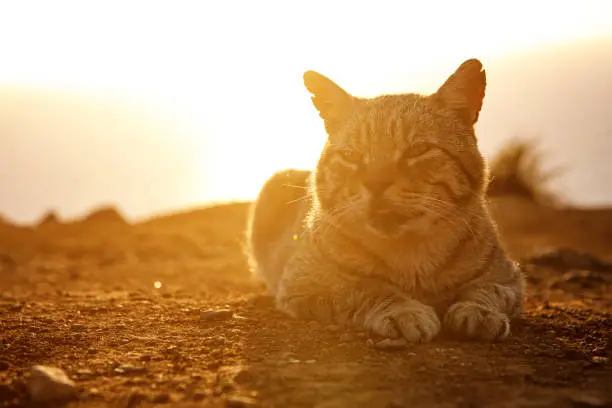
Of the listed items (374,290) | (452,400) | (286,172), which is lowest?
(452,400)

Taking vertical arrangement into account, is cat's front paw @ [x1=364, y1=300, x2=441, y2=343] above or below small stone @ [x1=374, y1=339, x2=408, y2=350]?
above

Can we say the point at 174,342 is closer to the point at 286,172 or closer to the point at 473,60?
the point at 473,60

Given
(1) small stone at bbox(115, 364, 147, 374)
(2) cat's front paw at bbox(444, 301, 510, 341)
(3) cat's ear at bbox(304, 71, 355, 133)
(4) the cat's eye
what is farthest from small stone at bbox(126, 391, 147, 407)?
(3) cat's ear at bbox(304, 71, 355, 133)

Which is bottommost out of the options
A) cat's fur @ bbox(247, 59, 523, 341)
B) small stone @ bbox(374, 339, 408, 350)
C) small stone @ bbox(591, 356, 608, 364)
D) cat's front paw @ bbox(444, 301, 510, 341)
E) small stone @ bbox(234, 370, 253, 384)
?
small stone @ bbox(591, 356, 608, 364)

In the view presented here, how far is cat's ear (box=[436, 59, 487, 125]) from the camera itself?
4734mm

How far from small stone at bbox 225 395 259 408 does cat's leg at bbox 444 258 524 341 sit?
164 centimetres

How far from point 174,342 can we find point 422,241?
166cm

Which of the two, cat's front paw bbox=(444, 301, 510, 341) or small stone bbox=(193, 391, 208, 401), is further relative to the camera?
cat's front paw bbox=(444, 301, 510, 341)

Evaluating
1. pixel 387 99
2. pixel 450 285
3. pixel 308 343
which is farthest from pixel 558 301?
pixel 308 343

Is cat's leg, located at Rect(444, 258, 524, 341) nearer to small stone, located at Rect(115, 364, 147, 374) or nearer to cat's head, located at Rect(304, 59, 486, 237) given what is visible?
cat's head, located at Rect(304, 59, 486, 237)

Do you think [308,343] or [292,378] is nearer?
[292,378]

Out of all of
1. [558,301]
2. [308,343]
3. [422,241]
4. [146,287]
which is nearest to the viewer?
[308,343]

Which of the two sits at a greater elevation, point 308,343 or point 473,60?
point 473,60

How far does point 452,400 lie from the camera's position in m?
3.15
